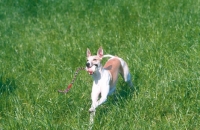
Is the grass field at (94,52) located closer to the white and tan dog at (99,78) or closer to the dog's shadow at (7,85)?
the dog's shadow at (7,85)

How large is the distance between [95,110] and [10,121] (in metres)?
1.00

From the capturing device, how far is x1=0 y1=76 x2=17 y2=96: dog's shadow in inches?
218

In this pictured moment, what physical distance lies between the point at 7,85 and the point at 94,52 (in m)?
1.95

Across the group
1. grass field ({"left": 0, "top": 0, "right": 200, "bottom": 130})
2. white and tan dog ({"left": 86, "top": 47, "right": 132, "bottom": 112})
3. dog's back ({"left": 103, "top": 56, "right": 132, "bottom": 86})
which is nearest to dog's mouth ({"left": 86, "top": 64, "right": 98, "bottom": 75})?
white and tan dog ({"left": 86, "top": 47, "right": 132, "bottom": 112})

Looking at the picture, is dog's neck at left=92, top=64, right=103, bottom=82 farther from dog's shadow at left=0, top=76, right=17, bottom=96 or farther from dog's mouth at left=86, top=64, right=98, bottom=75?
dog's shadow at left=0, top=76, right=17, bottom=96

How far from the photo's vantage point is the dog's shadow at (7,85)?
553 cm

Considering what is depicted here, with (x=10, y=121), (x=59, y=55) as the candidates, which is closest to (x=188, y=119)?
(x=10, y=121)

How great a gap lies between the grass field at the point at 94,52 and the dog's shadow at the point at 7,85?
1 centimetres

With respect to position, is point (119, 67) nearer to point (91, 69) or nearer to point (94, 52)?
point (91, 69)

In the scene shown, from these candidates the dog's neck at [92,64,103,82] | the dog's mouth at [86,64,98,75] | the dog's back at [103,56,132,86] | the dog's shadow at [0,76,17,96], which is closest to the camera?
the dog's mouth at [86,64,98,75]

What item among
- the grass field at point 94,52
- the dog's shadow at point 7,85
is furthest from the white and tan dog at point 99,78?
the dog's shadow at point 7,85

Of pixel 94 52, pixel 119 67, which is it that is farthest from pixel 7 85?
pixel 94 52

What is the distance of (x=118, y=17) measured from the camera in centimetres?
857

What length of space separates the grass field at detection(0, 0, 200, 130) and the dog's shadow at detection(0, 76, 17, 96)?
0.6 inches
